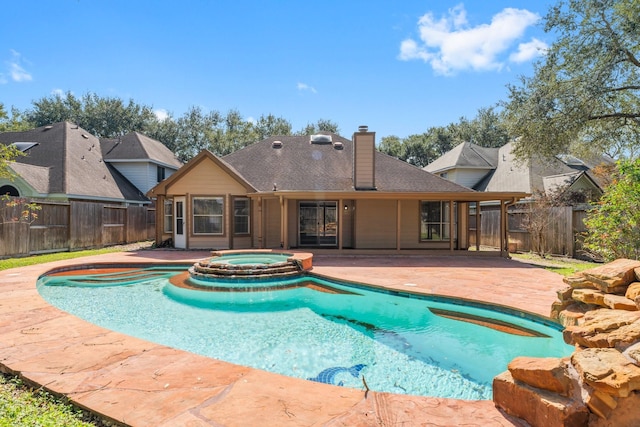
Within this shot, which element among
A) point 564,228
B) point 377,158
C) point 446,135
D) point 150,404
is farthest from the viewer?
point 446,135

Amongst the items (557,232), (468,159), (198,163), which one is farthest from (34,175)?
(468,159)

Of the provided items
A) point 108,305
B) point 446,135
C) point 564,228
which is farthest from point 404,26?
point 446,135

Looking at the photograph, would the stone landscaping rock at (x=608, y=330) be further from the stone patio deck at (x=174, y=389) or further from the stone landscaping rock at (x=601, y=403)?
the stone patio deck at (x=174, y=389)

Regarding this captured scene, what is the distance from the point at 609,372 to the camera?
2258 millimetres

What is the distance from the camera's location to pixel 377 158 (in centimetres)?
1811

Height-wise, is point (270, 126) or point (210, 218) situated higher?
point (270, 126)

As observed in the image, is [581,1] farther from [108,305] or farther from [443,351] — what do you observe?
[108,305]

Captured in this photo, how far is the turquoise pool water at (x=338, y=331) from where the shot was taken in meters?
4.41

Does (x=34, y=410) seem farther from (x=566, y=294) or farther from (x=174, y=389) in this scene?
(x=566, y=294)

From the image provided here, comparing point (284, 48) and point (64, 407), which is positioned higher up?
point (284, 48)

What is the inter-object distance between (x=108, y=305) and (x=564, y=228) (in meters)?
15.8

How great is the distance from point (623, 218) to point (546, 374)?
21.5 feet

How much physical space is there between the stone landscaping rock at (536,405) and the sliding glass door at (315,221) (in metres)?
13.4

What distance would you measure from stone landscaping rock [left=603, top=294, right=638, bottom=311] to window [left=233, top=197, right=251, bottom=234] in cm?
1357
